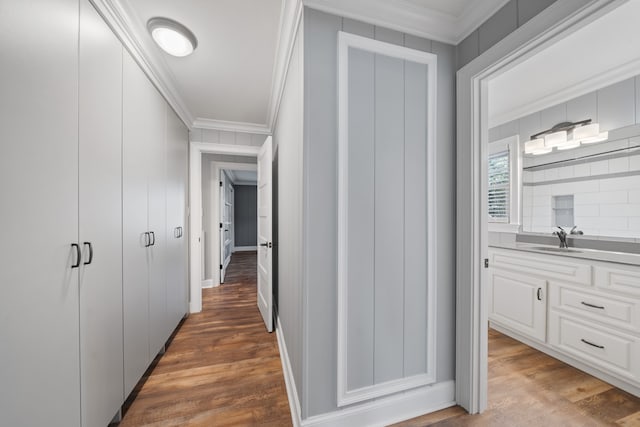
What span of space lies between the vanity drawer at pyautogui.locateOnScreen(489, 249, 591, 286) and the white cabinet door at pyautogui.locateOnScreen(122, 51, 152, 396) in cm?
330

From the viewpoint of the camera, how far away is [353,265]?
1360mm

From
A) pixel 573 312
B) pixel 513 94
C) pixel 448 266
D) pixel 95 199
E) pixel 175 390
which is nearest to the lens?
pixel 95 199

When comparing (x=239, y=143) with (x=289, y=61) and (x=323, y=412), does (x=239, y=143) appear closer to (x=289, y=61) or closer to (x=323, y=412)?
(x=289, y=61)

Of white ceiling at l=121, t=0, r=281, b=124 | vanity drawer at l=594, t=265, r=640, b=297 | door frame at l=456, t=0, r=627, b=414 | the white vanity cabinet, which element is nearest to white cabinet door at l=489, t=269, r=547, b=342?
the white vanity cabinet

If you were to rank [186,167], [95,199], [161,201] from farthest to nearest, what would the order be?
[186,167] < [161,201] < [95,199]

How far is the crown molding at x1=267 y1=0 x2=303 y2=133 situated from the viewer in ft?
4.38

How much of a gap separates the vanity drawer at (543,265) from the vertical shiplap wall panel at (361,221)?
1839mm

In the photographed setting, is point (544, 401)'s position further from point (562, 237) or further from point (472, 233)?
point (562, 237)

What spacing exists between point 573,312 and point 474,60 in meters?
2.13

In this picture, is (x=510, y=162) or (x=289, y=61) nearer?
(x=289, y=61)

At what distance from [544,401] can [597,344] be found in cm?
68

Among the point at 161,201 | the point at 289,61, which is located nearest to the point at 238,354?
the point at 161,201

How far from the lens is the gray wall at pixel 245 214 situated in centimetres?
834

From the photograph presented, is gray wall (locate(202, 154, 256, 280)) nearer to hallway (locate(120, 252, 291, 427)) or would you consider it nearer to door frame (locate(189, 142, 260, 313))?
door frame (locate(189, 142, 260, 313))
